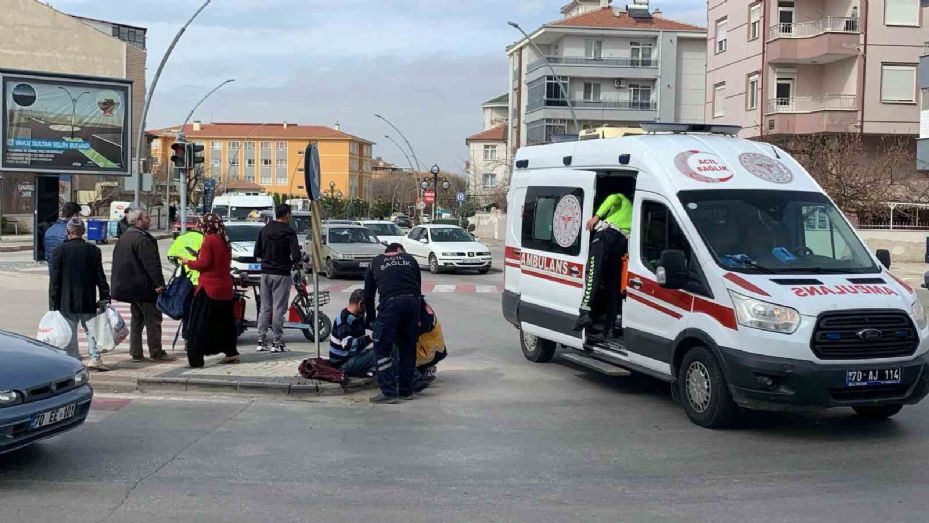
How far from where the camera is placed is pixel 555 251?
1095cm

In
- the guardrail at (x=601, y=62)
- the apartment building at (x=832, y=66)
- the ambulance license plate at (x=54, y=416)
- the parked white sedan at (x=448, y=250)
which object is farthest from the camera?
the guardrail at (x=601, y=62)

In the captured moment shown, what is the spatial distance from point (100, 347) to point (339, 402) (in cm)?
299

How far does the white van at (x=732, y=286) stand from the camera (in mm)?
7500

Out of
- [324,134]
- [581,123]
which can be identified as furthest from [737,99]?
[324,134]

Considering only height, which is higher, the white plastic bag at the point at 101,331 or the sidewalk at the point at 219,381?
the white plastic bag at the point at 101,331

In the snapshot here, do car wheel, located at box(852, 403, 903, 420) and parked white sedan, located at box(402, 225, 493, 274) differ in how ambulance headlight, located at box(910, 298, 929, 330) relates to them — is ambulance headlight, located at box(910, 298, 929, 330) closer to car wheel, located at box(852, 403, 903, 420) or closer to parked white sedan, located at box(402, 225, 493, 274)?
car wheel, located at box(852, 403, 903, 420)

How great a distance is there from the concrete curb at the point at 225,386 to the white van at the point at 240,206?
31045 millimetres

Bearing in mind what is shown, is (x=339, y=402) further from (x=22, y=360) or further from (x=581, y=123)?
(x=581, y=123)

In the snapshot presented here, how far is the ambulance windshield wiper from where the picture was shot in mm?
8020

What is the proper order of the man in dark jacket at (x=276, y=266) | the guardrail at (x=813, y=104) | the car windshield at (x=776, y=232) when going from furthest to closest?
the guardrail at (x=813, y=104)
the man in dark jacket at (x=276, y=266)
the car windshield at (x=776, y=232)

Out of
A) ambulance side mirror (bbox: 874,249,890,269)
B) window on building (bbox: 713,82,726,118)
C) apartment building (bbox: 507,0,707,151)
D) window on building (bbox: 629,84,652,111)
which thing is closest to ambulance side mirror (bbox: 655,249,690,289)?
ambulance side mirror (bbox: 874,249,890,269)

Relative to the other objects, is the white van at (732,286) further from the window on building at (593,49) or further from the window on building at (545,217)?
the window on building at (593,49)

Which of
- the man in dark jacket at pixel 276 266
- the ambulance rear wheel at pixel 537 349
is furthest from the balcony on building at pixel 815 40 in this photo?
the man in dark jacket at pixel 276 266

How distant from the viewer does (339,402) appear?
30.8 feet
